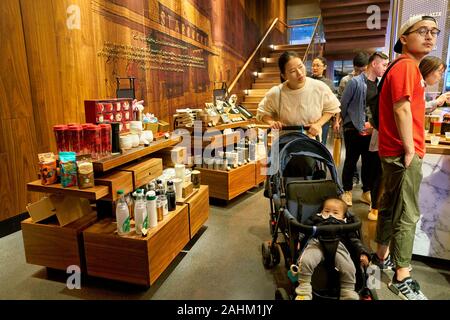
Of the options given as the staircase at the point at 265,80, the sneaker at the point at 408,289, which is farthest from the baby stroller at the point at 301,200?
the staircase at the point at 265,80

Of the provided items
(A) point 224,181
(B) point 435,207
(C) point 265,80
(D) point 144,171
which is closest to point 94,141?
(D) point 144,171

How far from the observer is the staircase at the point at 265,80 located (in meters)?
7.66

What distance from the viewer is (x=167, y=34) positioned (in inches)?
183

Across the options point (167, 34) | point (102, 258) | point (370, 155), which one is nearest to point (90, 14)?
point (167, 34)

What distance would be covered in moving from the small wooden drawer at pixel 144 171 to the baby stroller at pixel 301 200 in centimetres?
91

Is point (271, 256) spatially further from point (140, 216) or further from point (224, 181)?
point (224, 181)

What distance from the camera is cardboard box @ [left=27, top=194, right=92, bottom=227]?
88.4 inches

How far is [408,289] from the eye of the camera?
6.95 ft

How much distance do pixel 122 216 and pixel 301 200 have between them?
116 centimetres

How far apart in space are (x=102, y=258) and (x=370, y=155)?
2.85 metres

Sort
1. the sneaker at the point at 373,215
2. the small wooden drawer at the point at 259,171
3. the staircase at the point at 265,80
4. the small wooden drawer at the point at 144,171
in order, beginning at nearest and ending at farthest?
the small wooden drawer at the point at 144,171, the sneaker at the point at 373,215, the small wooden drawer at the point at 259,171, the staircase at the point at 265,80

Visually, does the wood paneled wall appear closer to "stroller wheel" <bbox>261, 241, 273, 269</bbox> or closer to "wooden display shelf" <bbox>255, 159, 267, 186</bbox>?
"wooden display shelf" <bbox>255, 159, 267, 186</bbox>

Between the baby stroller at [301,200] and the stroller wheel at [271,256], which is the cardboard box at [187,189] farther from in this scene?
the stroller wheel at [271,256]

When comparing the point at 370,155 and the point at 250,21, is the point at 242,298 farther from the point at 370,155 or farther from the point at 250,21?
the point at 250,21
